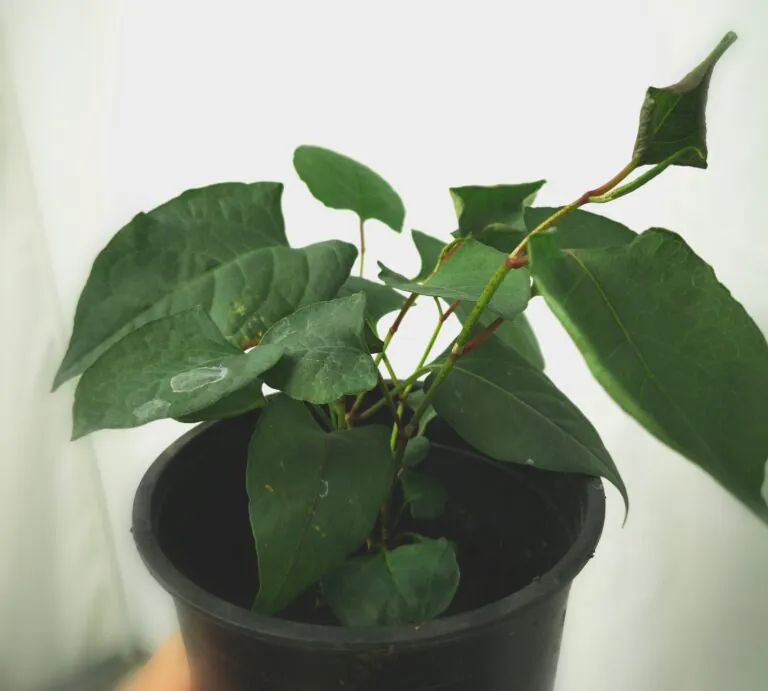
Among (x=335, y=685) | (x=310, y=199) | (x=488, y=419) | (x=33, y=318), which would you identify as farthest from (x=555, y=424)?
(x=33, y=318)

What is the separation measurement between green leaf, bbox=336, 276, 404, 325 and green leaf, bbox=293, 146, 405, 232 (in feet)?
0.18

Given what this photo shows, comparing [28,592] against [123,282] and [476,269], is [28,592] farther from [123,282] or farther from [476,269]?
[476,269]

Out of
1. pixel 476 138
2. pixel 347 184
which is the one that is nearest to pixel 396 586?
pixel 347 184

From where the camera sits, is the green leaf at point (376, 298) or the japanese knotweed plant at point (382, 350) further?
the green leaf at point (376, 298)

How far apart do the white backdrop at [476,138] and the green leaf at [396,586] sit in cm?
31

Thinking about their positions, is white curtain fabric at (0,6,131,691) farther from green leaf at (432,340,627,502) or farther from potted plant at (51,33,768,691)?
green leaf at (432,340,627,502)

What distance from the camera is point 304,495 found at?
437 millimetres

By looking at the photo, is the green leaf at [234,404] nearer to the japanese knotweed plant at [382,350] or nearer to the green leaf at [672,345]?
the japanese knotweed plant at [382,350]

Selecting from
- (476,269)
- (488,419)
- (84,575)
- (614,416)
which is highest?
(476,269)

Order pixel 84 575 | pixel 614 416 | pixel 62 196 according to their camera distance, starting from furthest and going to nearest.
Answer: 1. pixel 84 575
2. pixel 62 196
3. pixel 614 416

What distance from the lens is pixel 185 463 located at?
0.59 m

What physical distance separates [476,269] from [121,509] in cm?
75

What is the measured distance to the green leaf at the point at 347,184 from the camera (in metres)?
0.57

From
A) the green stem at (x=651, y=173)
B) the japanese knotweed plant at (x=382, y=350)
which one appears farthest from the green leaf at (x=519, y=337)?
the green stem at (x=651, y=173)
